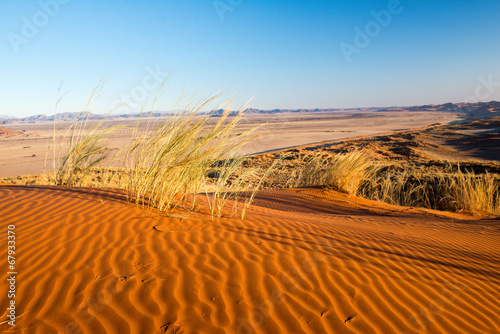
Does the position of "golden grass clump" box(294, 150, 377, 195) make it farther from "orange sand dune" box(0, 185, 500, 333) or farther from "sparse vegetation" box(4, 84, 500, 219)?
"orange sand dune" box(0, 185, 500, 333)

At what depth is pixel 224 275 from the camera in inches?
90.7

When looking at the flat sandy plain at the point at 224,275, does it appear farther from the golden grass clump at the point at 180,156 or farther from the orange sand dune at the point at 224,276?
the golden grass clump at the point at 180,156

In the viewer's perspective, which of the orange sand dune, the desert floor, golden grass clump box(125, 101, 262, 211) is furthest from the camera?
the desert floor

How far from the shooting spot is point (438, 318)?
2.06 meters

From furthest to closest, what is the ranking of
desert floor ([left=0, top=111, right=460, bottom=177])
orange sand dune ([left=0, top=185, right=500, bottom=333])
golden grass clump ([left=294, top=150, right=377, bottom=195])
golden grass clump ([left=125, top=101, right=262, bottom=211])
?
desert floor ([left=0, top=111, right=460, bottom=177]) < golden grass clump ([left=294, top=150, right=377, bottom=195]) < golden grass clump ([left=125, top=101, right=262, bottom=211]) < orange sand dune ([left=0, top=185, right=500, bottom=333])

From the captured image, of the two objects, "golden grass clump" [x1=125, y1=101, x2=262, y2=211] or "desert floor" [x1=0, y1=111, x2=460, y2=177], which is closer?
"golden grass clump" [x1=125, y1=101, x2=262, y2=211]

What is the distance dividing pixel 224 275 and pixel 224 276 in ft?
0.05

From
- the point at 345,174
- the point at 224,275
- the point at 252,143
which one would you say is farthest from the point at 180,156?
the point at 252,143

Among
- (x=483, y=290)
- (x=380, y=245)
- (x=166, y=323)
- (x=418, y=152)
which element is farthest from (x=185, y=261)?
(x=418, y=152)

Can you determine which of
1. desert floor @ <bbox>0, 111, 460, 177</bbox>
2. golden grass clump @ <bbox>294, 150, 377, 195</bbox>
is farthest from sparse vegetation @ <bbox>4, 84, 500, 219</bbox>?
desert floor @ <bbox>0, 111, 460, 177</bbox>

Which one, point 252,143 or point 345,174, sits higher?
point 345,174

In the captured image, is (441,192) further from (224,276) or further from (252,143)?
(252,143)

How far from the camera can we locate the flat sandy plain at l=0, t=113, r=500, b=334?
6.08 ft

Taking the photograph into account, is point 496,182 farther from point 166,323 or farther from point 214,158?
point 166,323
